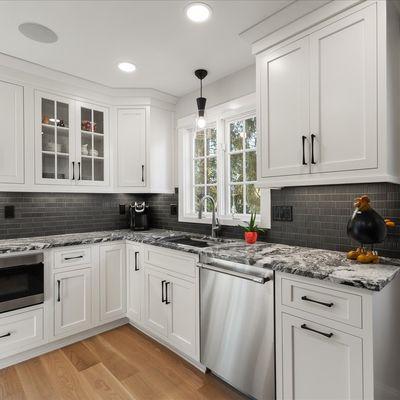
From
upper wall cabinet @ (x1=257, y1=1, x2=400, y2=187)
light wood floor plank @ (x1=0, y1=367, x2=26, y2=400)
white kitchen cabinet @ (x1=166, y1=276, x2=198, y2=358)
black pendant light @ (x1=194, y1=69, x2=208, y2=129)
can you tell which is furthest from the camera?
black pendant light @ (x1=194, y1=69, x2=208, y2=129)

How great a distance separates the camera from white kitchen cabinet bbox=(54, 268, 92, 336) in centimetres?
237

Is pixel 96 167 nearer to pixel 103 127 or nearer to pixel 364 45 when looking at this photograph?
pixel 103 127

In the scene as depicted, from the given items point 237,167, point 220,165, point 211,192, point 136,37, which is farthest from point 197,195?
point 136,37

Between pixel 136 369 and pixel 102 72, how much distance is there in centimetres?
254

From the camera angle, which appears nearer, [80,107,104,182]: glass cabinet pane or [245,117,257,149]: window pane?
[245,117,257,149]: window pane

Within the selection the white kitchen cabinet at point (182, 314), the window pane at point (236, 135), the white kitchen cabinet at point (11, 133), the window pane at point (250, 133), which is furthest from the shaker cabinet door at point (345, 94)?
the white kitchen cabinet at point (11, 133)

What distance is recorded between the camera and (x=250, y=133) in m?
2.58

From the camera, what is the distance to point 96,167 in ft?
9.71

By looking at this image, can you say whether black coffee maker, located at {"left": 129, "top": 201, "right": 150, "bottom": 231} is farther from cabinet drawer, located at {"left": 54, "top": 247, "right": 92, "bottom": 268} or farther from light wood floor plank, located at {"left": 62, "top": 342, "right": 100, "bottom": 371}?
light wood floor plank, located at {"left": 62, "top": 342, "right": 100, "bottom": 371}

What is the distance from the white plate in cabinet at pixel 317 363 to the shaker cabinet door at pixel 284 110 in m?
0.91

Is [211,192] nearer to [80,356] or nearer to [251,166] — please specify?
[251,166]

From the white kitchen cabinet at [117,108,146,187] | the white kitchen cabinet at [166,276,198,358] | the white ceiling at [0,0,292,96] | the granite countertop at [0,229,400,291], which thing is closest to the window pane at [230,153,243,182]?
the granite countertop at [0,229,400,291]

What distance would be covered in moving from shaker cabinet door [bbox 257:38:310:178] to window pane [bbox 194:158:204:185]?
1.16 metres

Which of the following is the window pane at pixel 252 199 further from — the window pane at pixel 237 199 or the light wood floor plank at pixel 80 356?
the light wood floor plank at pixel 80 356
